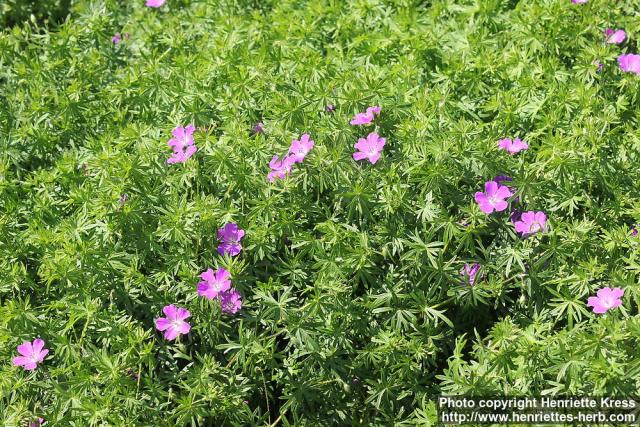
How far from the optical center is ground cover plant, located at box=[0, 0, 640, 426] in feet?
10.6

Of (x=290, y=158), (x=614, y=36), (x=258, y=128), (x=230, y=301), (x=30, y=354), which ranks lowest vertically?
(x=30, y=354)

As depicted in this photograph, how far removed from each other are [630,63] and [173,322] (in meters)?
2.41

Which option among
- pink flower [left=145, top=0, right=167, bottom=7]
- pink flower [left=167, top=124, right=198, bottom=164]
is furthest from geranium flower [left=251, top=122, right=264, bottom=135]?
pink flower [left=145, top=0, right=167, bottom=7]

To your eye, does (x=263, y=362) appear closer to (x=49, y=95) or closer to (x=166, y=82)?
(x=166, y=82)

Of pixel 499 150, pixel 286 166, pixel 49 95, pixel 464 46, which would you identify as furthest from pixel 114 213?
pixel 464 46

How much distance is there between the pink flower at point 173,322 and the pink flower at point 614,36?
2422mm

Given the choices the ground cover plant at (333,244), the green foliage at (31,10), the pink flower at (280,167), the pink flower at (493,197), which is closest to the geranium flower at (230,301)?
the ground cover plant at (333,244)

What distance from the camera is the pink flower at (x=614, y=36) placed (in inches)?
160

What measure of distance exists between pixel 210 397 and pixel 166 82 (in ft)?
5.63

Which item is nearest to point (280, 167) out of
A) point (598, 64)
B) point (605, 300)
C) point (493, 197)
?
point (493, 197)

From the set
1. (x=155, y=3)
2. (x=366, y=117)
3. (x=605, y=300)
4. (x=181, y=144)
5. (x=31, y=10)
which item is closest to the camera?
(x=605, y=300)

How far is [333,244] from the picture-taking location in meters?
3.38

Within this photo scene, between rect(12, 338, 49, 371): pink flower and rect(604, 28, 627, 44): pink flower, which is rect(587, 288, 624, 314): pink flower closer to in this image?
rect(604, 28, 627, 44): pink flower

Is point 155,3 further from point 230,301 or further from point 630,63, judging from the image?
point 630,63
